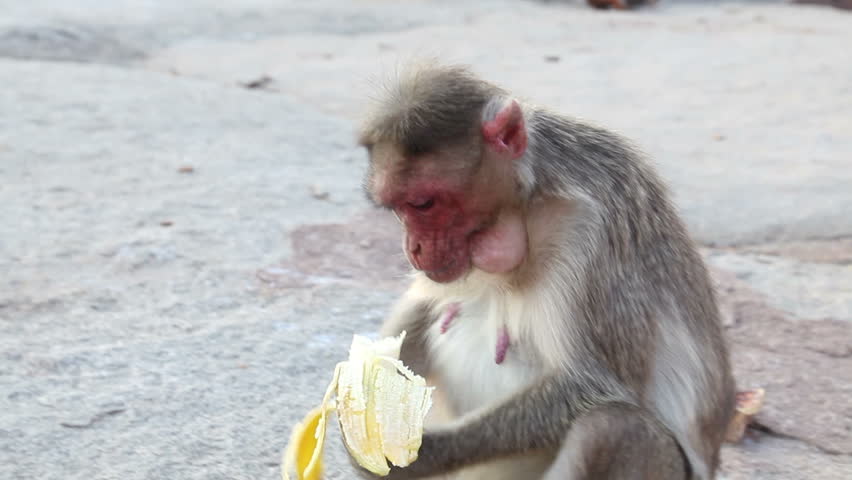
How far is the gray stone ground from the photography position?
13.1 ft

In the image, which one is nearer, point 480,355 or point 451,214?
point 451,214

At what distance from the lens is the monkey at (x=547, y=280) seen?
9.75 ft

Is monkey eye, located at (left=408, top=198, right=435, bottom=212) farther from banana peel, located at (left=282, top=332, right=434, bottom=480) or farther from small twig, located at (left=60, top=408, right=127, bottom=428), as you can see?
small twig, located at (left=60, top=408, right=127, bottom=428)

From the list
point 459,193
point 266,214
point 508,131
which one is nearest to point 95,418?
point 459,193

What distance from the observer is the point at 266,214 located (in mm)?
6137

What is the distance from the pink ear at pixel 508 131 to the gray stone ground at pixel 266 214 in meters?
0.51

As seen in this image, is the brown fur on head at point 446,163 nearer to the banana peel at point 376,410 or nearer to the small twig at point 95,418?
the banana peel at point 376,410

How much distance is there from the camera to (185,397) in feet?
13.3

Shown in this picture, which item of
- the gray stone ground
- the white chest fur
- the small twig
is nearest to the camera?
the white chest fur

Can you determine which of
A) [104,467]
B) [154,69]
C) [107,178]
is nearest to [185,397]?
[104,467]

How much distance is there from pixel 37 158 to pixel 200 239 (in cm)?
180

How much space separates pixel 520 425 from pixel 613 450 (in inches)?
10.2

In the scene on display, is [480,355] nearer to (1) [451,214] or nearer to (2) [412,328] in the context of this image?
(2) [412,328]

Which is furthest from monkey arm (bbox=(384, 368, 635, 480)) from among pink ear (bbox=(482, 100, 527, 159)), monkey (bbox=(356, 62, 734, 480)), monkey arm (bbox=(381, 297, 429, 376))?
pink ear (bbox=(482, 100, 527, 159))
